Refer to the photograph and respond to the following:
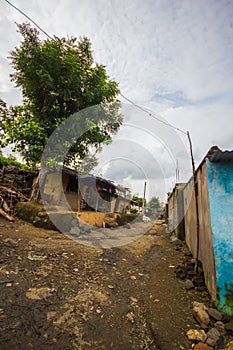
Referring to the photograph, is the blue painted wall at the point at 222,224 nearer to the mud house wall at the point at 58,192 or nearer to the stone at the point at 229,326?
the stone at the point at 229,326

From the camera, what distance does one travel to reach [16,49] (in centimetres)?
986

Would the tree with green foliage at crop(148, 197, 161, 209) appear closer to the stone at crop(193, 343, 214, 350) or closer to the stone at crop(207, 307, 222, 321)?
the stone at crop(207, 307, 222, 321)

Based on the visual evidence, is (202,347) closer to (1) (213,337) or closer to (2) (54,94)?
(1) (213,337)

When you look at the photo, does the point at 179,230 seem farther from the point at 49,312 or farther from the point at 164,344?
the point at 49,312

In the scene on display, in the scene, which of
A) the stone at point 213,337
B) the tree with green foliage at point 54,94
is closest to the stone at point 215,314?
the stone at point 213,337

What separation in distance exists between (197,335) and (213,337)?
0.20m

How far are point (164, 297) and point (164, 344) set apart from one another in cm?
109

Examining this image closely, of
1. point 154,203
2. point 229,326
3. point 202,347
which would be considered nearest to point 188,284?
point 229,326

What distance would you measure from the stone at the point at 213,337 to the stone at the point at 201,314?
0.17 m

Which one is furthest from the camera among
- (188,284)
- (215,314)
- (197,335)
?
(188,284)

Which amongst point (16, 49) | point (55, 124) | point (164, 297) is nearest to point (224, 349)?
point (164, 297)

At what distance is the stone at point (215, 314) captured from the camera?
2532mm

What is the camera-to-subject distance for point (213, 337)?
2215 mm

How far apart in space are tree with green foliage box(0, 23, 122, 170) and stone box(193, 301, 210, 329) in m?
9.22
